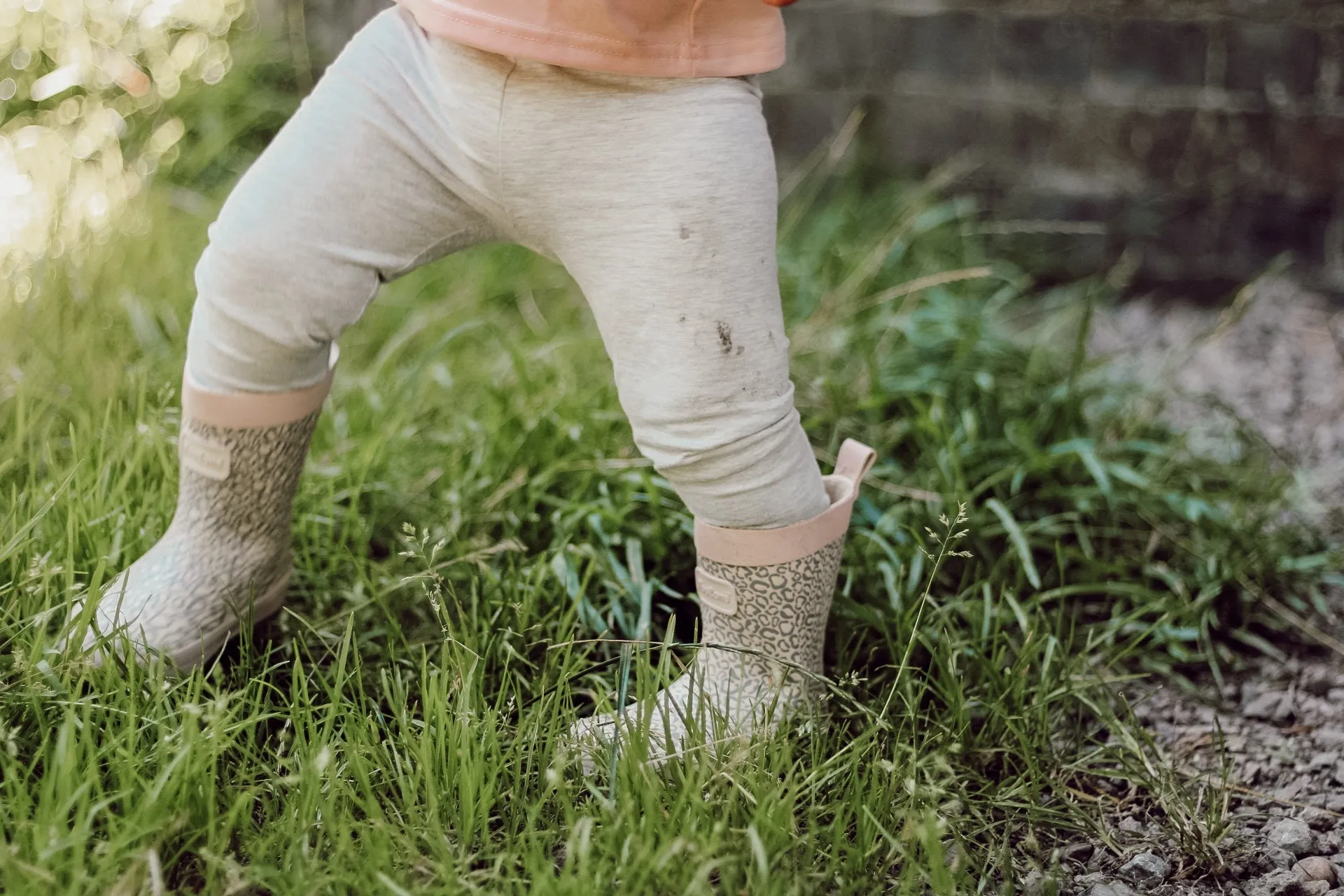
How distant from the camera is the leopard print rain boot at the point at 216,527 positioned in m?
1.23

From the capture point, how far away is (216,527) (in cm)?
128

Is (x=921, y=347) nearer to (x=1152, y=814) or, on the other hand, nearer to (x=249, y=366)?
(x=1152, y=814)

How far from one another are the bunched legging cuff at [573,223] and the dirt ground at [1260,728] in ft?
1.51

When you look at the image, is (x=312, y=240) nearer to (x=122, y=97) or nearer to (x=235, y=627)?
(x=235, y=627)

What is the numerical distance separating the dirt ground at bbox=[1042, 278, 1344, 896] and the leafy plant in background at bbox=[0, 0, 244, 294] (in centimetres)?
193

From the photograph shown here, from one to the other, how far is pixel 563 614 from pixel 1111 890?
2.07ft

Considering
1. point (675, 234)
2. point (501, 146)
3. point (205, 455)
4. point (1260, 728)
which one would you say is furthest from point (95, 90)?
point (1260, 728)

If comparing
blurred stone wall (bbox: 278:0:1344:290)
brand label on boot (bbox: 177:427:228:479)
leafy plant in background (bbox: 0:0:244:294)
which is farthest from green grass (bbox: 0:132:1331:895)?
blurred stone wall (bbox: 278:0:1344:290)

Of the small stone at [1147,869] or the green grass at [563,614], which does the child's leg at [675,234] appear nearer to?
the green grass at [563,614]

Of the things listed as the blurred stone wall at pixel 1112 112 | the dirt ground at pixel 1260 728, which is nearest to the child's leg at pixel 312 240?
the dirt ground at pixel 1260 728

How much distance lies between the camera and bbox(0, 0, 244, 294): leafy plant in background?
2.37 meters

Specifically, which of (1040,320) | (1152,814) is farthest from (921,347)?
(1152,814)

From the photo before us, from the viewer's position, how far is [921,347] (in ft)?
6.64

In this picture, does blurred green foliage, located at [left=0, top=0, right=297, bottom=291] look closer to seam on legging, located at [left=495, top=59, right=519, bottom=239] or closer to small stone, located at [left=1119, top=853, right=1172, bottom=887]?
seam on legging, located at [left=495, top=59, right=519, bottom=239]
